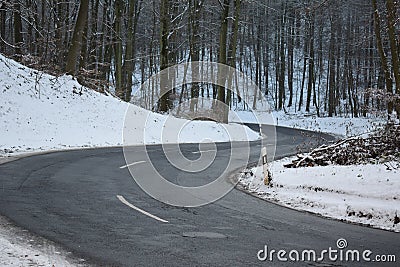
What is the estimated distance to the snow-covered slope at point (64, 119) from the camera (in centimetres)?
2131

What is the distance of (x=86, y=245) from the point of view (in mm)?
6930

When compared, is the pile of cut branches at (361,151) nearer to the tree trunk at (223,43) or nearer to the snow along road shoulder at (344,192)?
the snow along road shoulder at (344,192)

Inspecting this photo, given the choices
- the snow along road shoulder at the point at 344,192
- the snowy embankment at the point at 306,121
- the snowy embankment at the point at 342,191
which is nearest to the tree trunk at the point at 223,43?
the snowy embankment at the point at 306,121

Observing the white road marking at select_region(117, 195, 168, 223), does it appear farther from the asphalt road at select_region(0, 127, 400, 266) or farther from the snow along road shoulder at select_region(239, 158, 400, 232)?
the snow along road shoulder at select_region(239, 158, 400, 232)

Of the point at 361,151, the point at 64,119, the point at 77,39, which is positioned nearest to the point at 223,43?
the point at 77,39

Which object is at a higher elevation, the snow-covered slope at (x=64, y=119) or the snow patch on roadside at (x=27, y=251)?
the snow-covered slope at (x=64, y=119)

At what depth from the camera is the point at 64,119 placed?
24.2 meters

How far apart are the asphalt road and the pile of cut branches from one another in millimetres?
3616

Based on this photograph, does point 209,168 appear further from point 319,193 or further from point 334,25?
point 334,25

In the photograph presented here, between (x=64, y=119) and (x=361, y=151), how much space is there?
15.3 metres

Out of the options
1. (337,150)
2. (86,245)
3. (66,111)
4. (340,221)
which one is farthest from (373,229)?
(66,111)

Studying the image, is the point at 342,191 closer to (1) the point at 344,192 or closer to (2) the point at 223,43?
(1) the point at 344,192

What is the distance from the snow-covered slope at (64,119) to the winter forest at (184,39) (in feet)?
5.70

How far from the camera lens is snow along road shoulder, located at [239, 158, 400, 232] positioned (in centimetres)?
952
